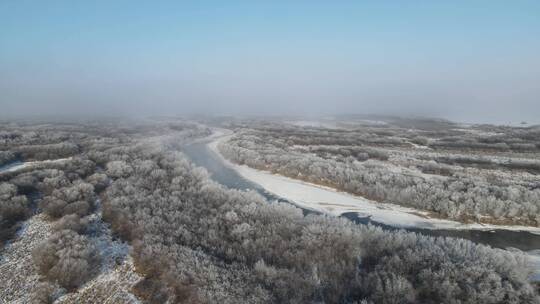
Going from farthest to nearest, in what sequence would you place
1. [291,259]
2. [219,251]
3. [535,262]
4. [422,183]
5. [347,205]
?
[422,183] → [347,205] → [219,251] → [535,262] → [291,259]

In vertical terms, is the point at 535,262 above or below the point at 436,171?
below

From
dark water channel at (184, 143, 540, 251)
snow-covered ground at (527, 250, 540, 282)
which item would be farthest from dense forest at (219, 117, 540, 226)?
snow-covered ground at (527, 250, 540, 282)

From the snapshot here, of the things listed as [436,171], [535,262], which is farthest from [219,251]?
[436,171]

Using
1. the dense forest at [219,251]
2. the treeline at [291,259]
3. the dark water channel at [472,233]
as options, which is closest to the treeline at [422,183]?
the dense forest at [219,251]

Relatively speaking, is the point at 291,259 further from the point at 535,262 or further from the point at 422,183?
the point at 422,183

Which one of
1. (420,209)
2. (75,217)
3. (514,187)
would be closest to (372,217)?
(420,209)

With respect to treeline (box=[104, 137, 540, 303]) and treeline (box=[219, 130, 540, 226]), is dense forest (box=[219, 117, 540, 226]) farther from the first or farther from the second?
treeline (box=[104, 137, 540, 303])
